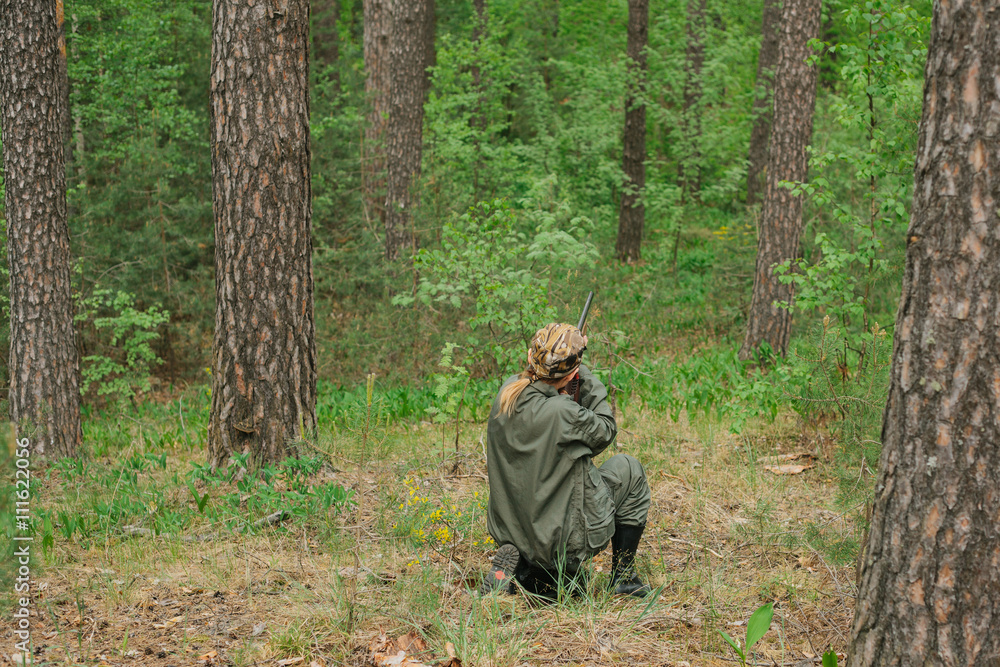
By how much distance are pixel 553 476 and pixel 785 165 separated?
643 cm

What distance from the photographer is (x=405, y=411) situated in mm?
7859

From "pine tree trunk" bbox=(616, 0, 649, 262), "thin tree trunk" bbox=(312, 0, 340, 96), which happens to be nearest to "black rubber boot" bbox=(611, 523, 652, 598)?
"pine tree trunk" bbox=(616, 0, 649, 262)

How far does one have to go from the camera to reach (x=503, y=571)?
4043 millimetres

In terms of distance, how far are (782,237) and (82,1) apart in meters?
10.9

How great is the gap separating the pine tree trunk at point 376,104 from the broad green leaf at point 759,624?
29.1 feet

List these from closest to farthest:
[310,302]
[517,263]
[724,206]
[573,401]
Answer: [573,401]
[310,302]
[517,263]
[724,206]

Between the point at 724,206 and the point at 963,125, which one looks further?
the point at 724,206

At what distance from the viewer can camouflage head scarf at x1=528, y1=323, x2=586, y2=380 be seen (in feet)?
13.0

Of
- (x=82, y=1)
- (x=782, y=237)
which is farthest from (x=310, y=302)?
(x=82, y=1)

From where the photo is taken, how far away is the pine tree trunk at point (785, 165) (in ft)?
28.7

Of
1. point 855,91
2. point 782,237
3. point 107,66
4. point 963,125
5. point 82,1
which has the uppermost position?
point 82,1

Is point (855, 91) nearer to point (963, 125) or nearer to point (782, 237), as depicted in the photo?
point (782, 237)

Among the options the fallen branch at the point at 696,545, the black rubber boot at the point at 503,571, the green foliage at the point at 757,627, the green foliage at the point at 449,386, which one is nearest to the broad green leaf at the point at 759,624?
the green foliage at the point at 757,627

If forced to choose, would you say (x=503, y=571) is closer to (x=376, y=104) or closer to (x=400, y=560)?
(x=400, y=560)
